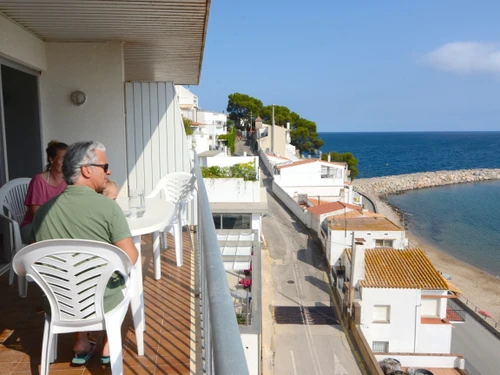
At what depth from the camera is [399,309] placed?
15.9 m

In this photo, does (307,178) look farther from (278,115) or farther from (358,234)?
(278,115)

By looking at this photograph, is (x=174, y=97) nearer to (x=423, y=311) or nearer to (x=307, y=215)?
A: (x=423, y=311)

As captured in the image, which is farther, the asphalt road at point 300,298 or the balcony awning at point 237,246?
the asphalt road at point 300,298

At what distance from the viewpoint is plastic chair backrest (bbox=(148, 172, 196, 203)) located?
4.55 metres

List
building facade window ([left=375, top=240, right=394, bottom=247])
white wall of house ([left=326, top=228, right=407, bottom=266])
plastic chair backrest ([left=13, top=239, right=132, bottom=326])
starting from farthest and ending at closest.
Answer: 1. building facade window ([left=375, top=240, right=394, bottom=247])
2. white wall of house ([left=326, top=228, right=407, bottom=266])
3. plastic chair backrest ([left=13, top=239, right=132, bottom=326])

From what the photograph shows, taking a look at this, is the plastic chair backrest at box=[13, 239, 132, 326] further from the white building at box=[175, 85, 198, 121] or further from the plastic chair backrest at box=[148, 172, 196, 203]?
the white building at box=[175, 85, 198, 121]

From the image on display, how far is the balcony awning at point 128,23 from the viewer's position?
10.9 ft

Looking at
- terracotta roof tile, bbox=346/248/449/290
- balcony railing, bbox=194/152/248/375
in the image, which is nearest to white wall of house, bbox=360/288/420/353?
terracotta roof tile, bbox=346/248/449/290

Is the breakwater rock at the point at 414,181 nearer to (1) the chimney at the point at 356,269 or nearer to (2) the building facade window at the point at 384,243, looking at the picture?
(2) the building facade window at the point at 384,243

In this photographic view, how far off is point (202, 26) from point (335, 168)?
34.0 meters

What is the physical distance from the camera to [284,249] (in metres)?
23.3

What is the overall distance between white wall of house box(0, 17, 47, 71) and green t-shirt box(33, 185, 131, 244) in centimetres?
244

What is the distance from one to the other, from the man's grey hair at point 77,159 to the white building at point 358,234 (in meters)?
18.9

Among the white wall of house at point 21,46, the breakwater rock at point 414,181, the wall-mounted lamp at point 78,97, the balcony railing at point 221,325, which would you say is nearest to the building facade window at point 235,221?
the wall-mounted lamp at point 78,97
